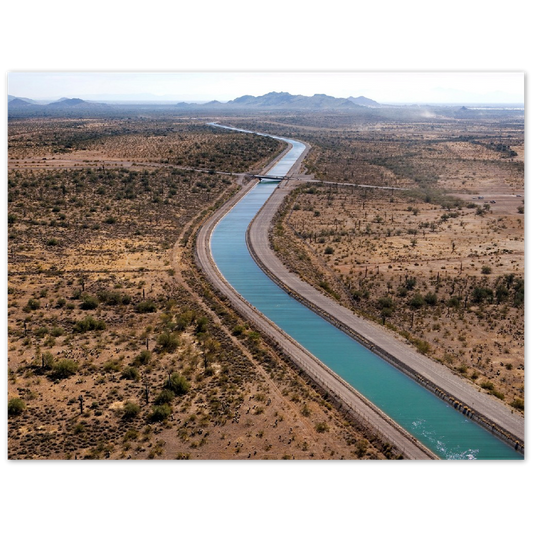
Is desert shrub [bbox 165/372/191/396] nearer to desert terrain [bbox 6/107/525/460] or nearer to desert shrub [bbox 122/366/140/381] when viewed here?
desert terrain [bbox 6/107/525/460]

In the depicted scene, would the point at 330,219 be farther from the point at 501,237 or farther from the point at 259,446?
the point at 259,446

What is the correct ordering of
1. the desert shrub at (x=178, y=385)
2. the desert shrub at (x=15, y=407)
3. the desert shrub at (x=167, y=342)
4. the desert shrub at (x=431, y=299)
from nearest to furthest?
the desert shrub at (x=15, y=407)
the desert shrub at (x=178, y=385)
the desert shrub at (x=167, y=342)
the desert shrub at (x=431, y=299)

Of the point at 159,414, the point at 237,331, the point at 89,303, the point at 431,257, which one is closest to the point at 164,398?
the point at 159,414

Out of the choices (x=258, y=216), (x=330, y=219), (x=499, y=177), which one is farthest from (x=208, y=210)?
(x=499, y=177)

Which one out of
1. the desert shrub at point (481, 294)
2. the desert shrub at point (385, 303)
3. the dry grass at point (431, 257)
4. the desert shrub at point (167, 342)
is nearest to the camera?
the desert shrub at point (167, 342)

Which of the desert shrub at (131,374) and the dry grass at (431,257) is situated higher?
the dry grass at (431,257)

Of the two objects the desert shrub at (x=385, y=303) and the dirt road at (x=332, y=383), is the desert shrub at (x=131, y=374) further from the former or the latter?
the desert shrub at (x=385, y=303)

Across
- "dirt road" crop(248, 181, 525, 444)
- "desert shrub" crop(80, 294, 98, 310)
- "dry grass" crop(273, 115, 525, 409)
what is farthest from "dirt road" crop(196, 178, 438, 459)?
"desert shrub" crop(80, 294, 98, 310)

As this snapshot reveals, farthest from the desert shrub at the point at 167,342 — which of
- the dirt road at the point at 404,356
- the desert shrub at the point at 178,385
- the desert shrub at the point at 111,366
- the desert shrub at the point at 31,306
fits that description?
the dirt road at the point at 404,356

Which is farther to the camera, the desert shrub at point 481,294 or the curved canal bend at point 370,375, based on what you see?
the desert shrub at point 481,294
